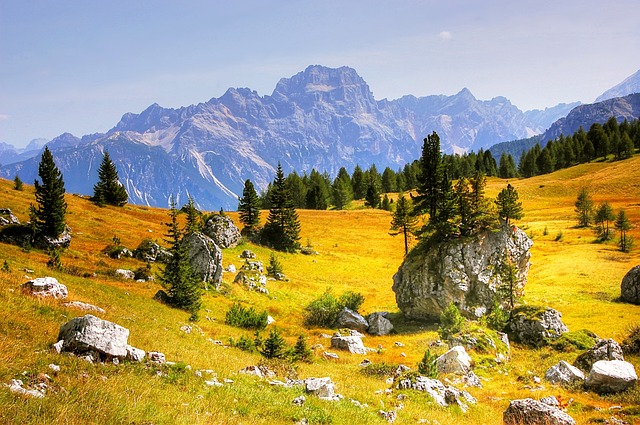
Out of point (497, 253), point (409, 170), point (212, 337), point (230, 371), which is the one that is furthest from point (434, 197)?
point (409, 170)

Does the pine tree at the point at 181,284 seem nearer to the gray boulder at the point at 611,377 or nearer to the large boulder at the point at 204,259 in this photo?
the large boulder at the point at 204,259

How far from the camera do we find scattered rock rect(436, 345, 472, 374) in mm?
23391

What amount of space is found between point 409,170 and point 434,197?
118219mm

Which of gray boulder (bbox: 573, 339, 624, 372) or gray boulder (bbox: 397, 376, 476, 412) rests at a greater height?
gray boulder (bbox: 397, 376, 476, 412)

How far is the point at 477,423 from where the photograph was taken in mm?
14930

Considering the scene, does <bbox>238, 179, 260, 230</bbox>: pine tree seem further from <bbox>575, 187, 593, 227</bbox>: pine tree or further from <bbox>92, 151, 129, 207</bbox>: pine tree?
<bbox>575, 187, 593, 227</bbox>: pine tree

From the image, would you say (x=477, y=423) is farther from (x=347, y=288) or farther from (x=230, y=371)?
(x=347, y=288)

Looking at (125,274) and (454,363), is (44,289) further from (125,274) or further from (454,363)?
(454,363)

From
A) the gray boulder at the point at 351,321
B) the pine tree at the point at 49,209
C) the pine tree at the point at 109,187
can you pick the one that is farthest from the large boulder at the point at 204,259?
the pine tree at the point at 109,187

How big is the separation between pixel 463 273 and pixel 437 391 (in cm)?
2301

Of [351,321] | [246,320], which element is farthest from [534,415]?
[351,321]

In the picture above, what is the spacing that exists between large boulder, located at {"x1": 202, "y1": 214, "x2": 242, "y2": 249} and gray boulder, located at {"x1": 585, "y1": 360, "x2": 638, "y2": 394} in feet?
172

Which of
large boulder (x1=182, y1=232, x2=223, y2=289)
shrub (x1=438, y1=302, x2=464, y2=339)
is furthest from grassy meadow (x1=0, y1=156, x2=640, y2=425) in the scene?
large boulder (x1=182, y1=232, x2=223, y2=289)

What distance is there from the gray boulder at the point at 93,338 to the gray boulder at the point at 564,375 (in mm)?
22692
